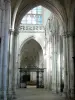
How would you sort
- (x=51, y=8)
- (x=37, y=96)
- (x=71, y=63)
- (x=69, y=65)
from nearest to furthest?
(x=71, y=63), (x=69, y=65), (x=37, y=96), (x=51, y=8)

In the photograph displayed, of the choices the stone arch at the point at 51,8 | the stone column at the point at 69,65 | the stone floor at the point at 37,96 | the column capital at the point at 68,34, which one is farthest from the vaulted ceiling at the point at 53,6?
the stone floor at the point at 37,96

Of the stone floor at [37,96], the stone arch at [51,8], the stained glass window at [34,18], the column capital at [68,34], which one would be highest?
the stained glass window at [34,18]

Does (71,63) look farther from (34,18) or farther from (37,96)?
(34,18)

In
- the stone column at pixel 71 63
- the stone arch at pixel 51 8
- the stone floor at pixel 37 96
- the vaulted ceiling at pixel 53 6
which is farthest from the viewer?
the stone arch at pixel 51 8

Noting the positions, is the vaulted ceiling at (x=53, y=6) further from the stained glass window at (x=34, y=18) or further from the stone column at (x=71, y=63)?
the stained glass window at (x=34, y=18)

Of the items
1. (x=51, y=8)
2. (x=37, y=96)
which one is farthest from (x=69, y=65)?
(x=51, y=8)

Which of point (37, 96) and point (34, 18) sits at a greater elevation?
point (34, 18)

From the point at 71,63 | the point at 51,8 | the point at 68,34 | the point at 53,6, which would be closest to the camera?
the point at 71,63

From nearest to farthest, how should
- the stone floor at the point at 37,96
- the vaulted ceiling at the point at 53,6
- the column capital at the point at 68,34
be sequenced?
the stone floor at the point at 37,96
the column capital at the point at 68,34
the vaulted ceiling at the point at 53,6

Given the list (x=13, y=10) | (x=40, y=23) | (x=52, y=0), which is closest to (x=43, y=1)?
(x=52, y=0)

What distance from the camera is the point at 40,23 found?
44.6 m

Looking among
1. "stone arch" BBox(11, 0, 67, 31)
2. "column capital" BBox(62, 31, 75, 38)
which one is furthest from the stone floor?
"stone arch" BBox(11, 0, 67, 31)

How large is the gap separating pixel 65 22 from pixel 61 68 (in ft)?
22.0

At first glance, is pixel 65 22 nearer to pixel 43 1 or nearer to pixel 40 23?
pixel 43 1
